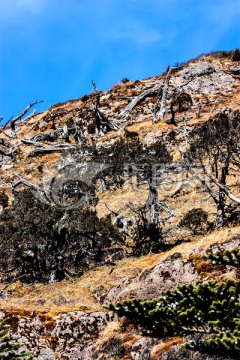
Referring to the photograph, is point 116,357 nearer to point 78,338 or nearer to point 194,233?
point 78,338

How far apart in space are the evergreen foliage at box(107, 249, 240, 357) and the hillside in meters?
3.03

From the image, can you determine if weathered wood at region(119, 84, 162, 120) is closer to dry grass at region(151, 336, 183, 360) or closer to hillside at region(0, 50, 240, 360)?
hillside at region(0, 50, 240, 360)

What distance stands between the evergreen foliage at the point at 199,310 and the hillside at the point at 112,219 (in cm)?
303

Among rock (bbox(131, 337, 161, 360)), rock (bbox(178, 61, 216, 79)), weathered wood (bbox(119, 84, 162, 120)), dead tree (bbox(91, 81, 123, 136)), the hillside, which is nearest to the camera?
rock (bbox(131, 337, 161, 360))

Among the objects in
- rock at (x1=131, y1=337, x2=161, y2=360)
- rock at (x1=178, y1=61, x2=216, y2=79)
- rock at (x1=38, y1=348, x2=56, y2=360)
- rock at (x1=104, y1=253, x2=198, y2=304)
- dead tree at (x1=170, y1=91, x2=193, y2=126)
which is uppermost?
rock at (x1=178, y1=61, x2=216, y2=79)

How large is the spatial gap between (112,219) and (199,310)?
21653 mm

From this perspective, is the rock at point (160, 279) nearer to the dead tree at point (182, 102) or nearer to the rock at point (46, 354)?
the rock at point (46, 354)

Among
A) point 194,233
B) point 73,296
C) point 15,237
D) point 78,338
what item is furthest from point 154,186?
point 78,338

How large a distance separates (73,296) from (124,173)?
20575 millimetres

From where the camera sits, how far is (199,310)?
14.9 ft

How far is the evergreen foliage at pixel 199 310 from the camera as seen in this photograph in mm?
4305

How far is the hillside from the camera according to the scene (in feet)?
33.0

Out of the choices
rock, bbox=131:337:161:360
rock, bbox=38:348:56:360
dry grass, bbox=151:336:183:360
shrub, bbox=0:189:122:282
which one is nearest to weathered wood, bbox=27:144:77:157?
shrub, bbox=0:189:122:282

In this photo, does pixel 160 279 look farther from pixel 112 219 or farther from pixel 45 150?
pixel 45 150
